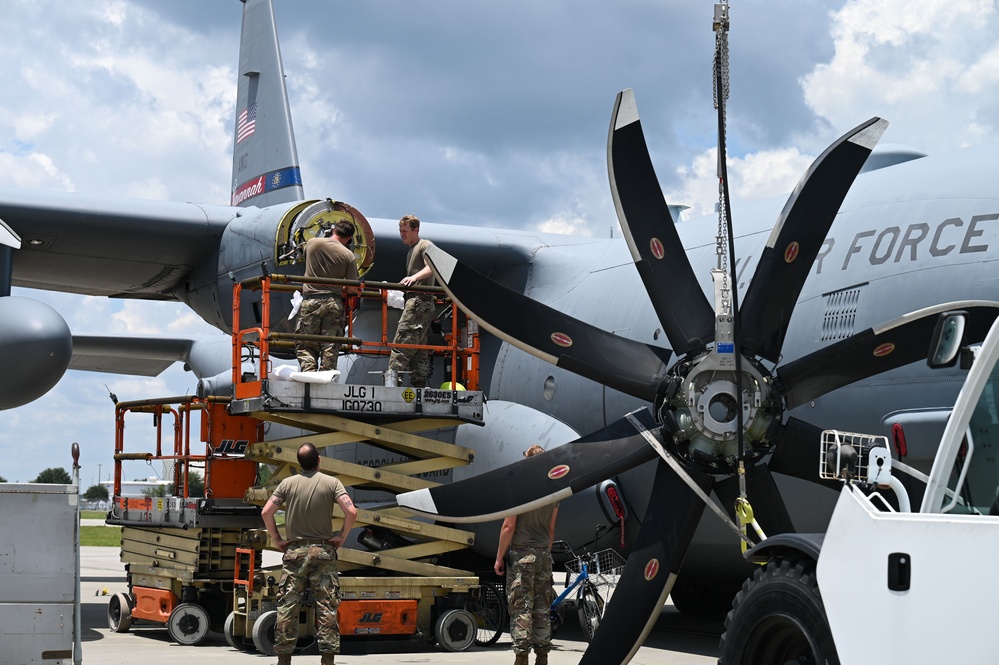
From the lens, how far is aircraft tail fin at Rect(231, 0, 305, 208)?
1661cm

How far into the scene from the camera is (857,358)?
731 centimetres

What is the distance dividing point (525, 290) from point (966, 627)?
8753 millimetres

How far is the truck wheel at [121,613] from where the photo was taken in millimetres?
11375

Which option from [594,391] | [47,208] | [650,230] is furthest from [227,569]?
[650,230]

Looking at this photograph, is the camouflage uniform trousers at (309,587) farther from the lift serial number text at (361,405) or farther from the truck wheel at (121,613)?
the truck wheel at (121,613)

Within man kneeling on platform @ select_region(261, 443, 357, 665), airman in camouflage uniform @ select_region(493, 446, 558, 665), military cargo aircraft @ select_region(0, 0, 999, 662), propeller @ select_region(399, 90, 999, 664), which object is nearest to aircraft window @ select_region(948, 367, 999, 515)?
military cargo aircraft @ select_region(0, 0, 999, 662)

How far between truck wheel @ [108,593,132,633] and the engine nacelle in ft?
7.10

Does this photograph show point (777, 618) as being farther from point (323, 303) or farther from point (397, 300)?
point (397, 300)

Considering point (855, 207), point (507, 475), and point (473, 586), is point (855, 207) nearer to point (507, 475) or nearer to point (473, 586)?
point (507, 475)

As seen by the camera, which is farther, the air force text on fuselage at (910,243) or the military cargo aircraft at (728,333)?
the air force text on fuselage at (910,243)

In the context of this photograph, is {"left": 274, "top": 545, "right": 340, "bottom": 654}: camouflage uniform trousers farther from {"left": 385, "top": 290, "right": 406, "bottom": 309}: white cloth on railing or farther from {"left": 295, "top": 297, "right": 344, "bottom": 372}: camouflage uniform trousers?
{"left": 385, "top": 290, "right": 406, "bottom": 309}: white cloth on railing

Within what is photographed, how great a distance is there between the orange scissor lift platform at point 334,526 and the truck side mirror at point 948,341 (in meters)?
5.94

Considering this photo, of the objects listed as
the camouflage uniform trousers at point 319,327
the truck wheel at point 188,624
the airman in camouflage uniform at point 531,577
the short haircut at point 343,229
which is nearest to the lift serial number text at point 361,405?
the camouflage uniform trousers at point 319,327

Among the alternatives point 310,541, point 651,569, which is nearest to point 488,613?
point 310,541
